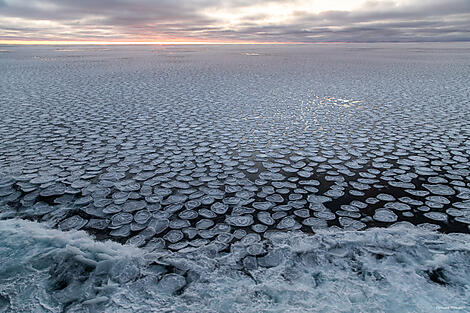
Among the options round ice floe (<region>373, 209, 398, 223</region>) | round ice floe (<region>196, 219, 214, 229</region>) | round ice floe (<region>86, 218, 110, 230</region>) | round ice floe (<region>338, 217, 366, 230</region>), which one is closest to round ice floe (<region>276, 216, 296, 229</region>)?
round ice floe (<region>338, 217, 366, 230</region>)

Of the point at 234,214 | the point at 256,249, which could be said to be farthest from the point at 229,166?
the point at 256,249

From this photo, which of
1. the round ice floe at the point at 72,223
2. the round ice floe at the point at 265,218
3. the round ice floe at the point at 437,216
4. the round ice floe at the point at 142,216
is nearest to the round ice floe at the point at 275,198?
the round ice floe at the point at 265,218

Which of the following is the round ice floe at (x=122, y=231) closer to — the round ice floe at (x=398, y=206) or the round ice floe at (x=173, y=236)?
the round ice floe at (x=173, y=236)

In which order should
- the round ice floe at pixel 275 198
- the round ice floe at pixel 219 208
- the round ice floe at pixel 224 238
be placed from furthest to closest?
1. the round ice floe at pixel 275 198
2. the round ice floe at pixel 219 208
3. the round ice floe at pixel 224 238

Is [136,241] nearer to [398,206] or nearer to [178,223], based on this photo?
[178,223]

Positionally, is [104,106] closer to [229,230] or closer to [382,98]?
[229,230]

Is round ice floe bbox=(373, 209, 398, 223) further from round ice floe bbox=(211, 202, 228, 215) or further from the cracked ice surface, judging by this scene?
round ice floe bbox=(211, 202, 228, 215)
